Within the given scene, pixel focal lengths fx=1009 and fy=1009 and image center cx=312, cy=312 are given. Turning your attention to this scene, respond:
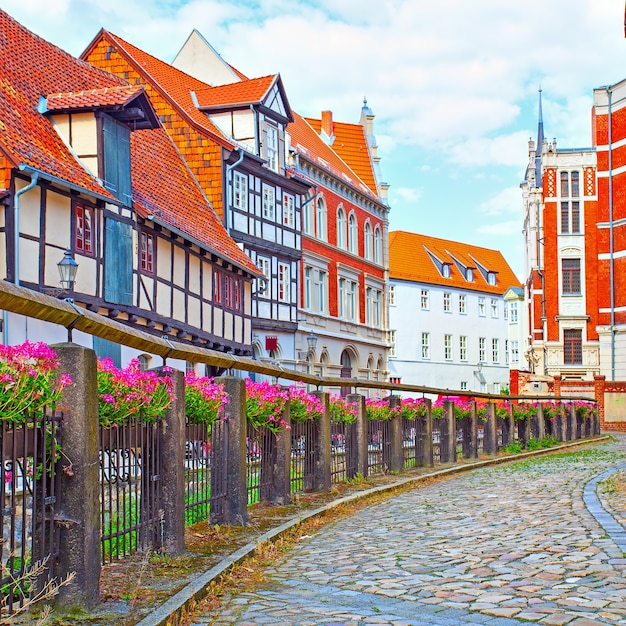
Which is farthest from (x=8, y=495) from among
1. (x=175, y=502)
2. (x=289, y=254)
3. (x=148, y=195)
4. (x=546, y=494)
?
(x=289, y=254)

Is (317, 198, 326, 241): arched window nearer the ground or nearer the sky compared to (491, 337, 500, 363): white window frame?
nearer the sky

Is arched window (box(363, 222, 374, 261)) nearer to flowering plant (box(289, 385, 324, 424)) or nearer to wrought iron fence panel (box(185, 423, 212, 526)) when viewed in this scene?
flowering plant (box(289, 385, 324, 424))

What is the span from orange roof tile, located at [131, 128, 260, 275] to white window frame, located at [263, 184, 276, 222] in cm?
338

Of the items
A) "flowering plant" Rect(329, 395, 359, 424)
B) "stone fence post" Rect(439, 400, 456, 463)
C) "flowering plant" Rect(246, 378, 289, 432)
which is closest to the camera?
"flowering plant" Rect(246, 378, 289, 432)

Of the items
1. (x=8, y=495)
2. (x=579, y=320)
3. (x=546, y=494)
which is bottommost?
(x=546, y=494)

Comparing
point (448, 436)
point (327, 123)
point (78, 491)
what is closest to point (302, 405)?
point (78, 491)

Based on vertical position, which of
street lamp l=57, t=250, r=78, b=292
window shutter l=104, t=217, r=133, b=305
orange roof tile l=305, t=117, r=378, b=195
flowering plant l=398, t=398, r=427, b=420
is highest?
orange roof tile l=305, t=117, r=378, b=195

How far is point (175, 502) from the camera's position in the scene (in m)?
7.79

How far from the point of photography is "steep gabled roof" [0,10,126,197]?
20.0 m

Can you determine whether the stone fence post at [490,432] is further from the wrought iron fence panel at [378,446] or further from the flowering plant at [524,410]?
the wrought iron fence panel at [378,446]

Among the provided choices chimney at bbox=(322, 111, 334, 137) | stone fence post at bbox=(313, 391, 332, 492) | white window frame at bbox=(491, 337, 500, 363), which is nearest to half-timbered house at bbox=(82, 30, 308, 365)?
chimney at bbox=(322, 111, 334, 137)

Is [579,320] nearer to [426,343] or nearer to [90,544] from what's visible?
[426,343]

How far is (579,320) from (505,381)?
16.6 metres

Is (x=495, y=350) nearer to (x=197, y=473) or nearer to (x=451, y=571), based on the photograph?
(x=197, y=473)
